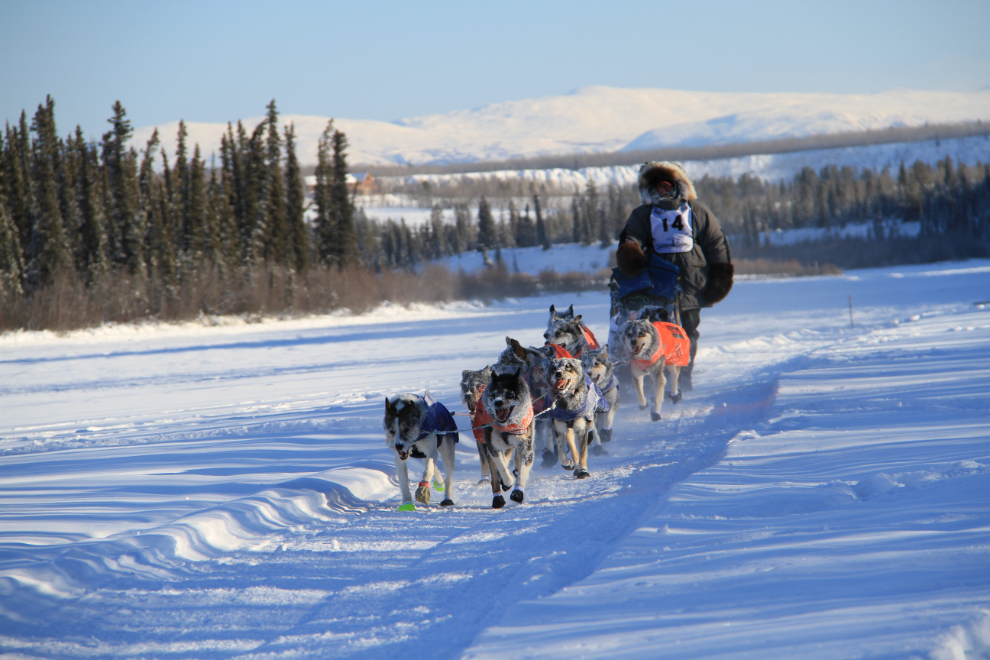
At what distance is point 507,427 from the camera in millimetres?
5035

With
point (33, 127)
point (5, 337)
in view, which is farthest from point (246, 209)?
point (5, 337)

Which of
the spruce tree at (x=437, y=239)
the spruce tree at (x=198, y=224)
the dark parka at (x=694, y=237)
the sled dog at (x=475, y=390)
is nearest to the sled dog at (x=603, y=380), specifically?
the sled dog at (x=475, y=390)

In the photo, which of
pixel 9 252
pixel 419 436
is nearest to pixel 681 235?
pixel 419 436

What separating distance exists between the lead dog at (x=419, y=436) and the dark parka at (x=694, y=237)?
156 inches

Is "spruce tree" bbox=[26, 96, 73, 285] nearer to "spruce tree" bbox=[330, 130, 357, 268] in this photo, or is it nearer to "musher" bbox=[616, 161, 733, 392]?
"spruce tree" bbox=[330, 130, 357, 268]

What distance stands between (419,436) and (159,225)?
50916 millimetres

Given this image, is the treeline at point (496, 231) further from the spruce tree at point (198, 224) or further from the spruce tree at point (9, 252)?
the spruce tree at point (9, 252)

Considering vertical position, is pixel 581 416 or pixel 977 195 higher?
pixel 977 195

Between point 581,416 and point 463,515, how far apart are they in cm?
137

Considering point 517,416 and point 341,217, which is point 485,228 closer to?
point 341,217

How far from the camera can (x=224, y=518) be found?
14.4 ft

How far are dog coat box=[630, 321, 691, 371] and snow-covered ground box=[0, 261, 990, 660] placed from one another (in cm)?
58

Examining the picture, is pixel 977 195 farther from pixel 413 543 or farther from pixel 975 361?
pixel 413 543

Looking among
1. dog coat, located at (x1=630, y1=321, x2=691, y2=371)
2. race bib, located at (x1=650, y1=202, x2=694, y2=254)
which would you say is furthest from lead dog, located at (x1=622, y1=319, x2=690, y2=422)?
race bib, located at (x1=650, y1=202, x2=694, y2=254)
